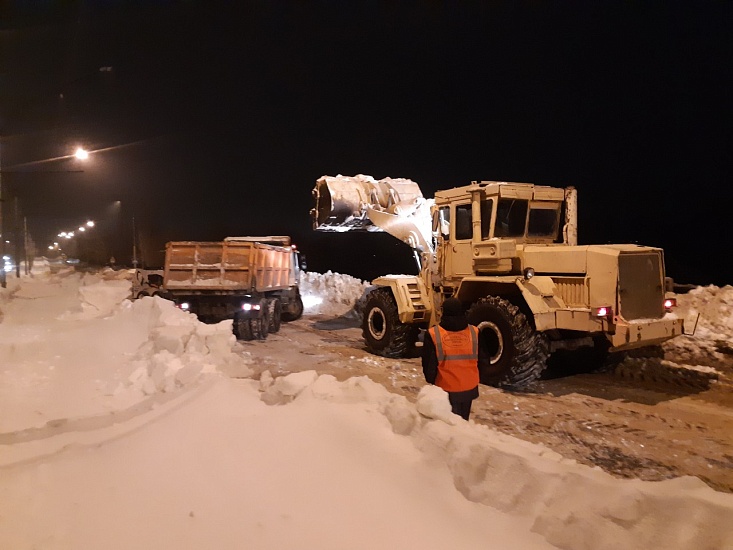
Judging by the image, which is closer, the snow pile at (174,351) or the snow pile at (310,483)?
the snow pile at (310,483)

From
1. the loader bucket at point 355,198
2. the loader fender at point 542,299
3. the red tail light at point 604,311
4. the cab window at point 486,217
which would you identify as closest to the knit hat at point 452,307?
the loader fender at point 542,299

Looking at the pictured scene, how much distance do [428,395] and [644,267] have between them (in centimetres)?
508

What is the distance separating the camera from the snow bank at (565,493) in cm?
286

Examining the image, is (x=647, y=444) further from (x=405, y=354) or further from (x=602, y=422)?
(x=405, y=354)

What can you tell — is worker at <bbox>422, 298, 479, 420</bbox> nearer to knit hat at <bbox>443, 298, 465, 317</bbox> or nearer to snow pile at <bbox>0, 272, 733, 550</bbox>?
knit hat at <bbox>443, 298, 465, 317</bbox>

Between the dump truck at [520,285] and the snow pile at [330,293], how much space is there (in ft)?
25.7

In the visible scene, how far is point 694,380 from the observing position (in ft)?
28.1

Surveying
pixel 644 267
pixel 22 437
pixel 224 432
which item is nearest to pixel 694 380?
pixel 644 267

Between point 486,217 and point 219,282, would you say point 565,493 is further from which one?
point 219,282

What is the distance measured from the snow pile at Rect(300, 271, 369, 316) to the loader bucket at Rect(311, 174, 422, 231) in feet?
21.2

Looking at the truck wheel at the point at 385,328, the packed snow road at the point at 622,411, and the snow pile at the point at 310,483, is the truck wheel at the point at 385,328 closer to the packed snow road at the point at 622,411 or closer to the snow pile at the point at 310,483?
the packed snow road at the point at 622,411

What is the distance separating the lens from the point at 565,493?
3.24 m

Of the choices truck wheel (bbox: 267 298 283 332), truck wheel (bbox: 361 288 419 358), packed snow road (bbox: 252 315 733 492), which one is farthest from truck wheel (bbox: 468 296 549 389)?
truck wheel (bbox: 267 298 283 332)

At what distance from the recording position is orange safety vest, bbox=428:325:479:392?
16.7 feet
